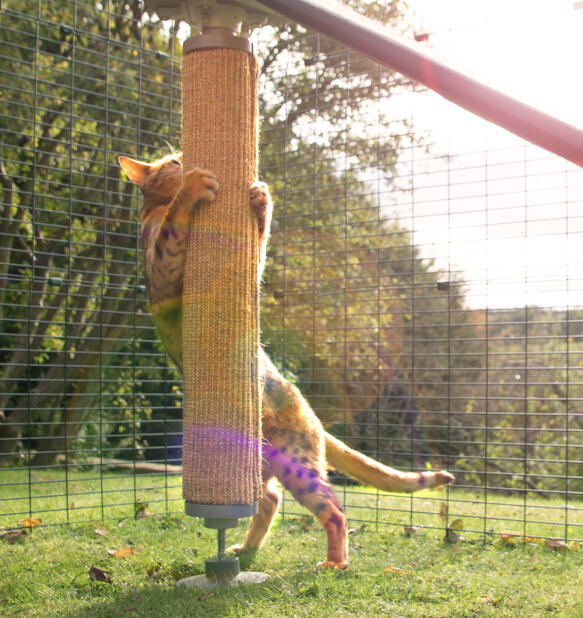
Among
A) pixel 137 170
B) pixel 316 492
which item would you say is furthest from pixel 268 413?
pixel 137 170

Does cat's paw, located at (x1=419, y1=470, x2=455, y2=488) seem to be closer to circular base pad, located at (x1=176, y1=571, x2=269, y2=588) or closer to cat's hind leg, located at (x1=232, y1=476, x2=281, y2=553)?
cat's hind leg, located at (x1=232, y1=476, x2=281, y2=553)

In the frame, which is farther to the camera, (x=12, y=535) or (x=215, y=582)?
(x=12, y=535)

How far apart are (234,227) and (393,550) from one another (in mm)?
1998

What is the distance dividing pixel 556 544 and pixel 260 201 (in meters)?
2.45

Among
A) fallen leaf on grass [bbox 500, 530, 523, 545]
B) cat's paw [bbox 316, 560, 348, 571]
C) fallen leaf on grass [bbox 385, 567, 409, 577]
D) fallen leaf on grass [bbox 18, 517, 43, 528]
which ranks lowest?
fallen leaf on grass [bbox 500, 530, 523, 545]

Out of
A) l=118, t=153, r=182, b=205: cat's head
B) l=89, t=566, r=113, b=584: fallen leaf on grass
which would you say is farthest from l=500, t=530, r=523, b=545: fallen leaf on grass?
l=118, t=153, r=182, b=205: cat's head

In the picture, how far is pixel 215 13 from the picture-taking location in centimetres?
235

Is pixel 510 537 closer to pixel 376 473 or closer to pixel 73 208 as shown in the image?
pixel 376 473

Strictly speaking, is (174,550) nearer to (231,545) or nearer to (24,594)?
(231,545)

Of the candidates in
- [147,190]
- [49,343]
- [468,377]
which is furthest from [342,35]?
[468,377]

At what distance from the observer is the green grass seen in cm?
224

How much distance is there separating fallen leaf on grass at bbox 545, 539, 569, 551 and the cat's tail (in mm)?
706

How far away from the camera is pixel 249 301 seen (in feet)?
8.09

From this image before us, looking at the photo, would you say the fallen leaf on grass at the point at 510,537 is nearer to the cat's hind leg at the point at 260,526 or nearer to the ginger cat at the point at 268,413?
the ginger cat at the point at 268,413
